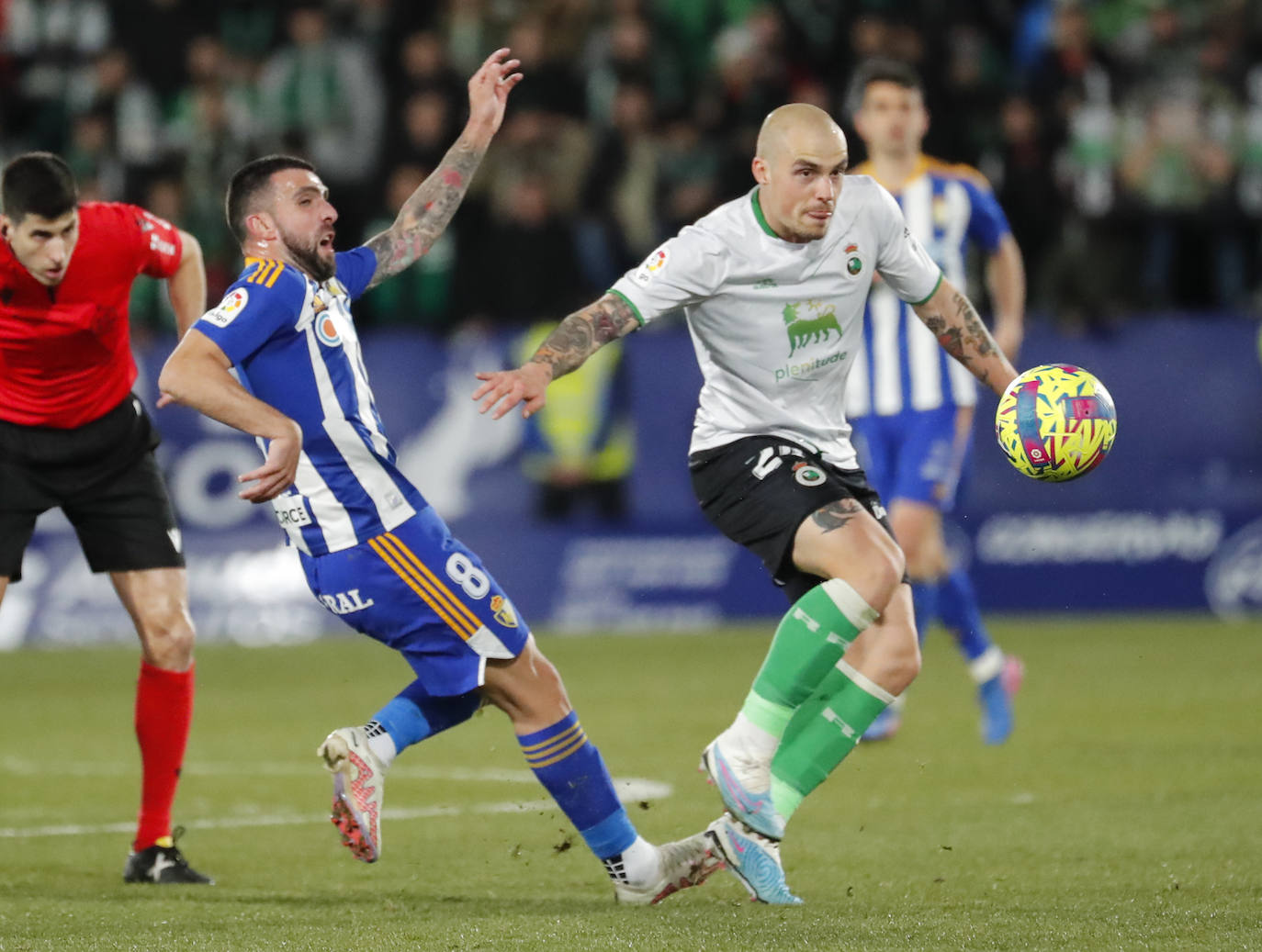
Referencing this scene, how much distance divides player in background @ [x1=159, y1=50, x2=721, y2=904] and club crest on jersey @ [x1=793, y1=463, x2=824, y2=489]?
92cm

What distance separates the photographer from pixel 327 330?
550 centimetres

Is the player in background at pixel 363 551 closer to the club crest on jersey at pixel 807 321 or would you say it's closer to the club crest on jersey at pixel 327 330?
the club crest on jersey at pixel 327 330

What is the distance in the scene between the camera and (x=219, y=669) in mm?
12266

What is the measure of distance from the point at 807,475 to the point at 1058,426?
2.43 feet

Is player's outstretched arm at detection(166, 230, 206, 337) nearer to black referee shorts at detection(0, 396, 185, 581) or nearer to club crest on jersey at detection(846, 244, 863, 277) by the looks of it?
black referee shorts at detection(0, 396, 185, 581)

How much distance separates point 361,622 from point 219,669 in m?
6.96

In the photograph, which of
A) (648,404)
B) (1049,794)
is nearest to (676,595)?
(648,404)

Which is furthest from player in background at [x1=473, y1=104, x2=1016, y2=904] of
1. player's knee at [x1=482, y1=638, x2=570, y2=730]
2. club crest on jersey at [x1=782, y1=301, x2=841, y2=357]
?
player's knee at [x1=482, y1=638, x2=570, y2=730]

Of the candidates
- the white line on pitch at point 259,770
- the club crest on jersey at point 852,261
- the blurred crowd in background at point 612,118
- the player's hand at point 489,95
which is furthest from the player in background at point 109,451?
the blurred crowd in background at point 612,118

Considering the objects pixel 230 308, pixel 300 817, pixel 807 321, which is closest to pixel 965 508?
pixel 300 817

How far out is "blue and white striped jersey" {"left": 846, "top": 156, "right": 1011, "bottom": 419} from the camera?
28.9ft

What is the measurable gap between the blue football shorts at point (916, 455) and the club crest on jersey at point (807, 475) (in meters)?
2.82

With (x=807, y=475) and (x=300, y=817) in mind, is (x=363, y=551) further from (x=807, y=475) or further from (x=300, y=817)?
(x=300, y=817)

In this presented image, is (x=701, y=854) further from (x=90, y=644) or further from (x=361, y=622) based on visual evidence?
(x=90, y=644)
